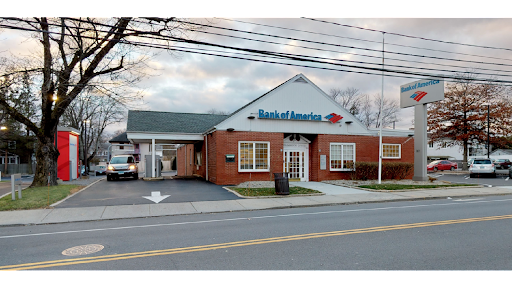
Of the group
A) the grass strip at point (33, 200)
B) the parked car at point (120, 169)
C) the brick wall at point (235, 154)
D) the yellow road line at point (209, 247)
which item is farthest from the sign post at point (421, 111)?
the grass strip at point (33, 200)

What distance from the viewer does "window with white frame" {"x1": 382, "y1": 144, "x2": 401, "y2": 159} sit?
2336cm

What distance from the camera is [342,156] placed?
21.8 meters

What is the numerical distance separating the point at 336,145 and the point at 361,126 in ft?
8.23

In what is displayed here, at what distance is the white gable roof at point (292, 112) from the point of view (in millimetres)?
19500

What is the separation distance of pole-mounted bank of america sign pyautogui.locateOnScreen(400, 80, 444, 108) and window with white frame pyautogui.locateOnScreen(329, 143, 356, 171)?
4.83m

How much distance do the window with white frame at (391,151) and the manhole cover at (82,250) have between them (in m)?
21.1

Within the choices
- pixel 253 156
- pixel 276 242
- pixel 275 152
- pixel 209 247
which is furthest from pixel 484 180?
pixel 209 247

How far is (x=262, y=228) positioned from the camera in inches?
318

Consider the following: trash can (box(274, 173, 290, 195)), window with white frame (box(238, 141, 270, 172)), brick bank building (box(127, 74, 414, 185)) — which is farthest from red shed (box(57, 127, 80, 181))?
trash can (box(274, 173, 290, 195))

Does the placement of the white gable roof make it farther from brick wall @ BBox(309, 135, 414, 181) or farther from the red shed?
the red shed

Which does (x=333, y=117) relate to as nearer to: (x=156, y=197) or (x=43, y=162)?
(x=156, y=197)

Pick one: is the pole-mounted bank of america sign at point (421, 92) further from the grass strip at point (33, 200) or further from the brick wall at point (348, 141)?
the grass strip at point (33, 200)

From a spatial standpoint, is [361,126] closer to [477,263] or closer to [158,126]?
[158,126]

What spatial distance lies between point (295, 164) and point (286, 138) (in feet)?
6.16
